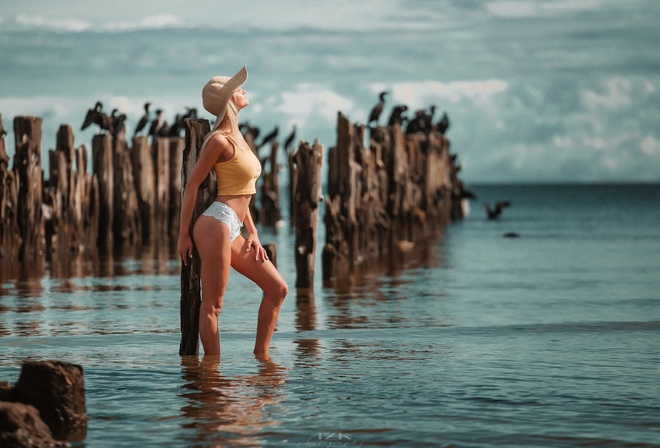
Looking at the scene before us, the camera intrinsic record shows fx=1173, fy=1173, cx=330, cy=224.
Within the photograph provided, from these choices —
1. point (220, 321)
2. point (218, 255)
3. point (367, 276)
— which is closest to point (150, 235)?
point (367, 276)

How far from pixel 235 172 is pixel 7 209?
1146 centimetres

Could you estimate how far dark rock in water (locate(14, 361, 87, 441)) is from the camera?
20.3 feet

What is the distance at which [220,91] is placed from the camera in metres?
7.73

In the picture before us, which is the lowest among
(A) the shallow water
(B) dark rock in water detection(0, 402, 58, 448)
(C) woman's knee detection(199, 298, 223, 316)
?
(A) the shallow water

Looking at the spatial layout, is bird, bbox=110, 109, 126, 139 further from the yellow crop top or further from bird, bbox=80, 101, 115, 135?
the yellow crop top

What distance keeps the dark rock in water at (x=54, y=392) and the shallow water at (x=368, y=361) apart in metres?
0.20

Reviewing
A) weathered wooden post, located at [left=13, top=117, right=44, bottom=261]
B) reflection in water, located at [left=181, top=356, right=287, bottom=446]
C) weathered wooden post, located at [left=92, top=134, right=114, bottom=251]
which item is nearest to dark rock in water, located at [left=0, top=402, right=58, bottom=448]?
reflection in water, located at [left=181, top=356, right=287, bottom=446]

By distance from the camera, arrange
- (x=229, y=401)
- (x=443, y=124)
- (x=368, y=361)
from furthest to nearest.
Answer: (x=443, y=124), (x=368, y=361), (x=229, y=401)

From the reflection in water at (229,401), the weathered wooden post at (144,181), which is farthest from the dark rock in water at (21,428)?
the weathered wooden post at (144,181)

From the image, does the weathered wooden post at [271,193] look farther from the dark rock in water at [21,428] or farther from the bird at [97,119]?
the dark rock in water at [21,428]

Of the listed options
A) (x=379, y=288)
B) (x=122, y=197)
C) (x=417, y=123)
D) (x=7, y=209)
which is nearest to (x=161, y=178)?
(x=122, y=197)

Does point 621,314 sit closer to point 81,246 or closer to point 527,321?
point 527,321

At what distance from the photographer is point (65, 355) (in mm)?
9086

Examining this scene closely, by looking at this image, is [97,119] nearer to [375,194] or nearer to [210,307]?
[375,194]
